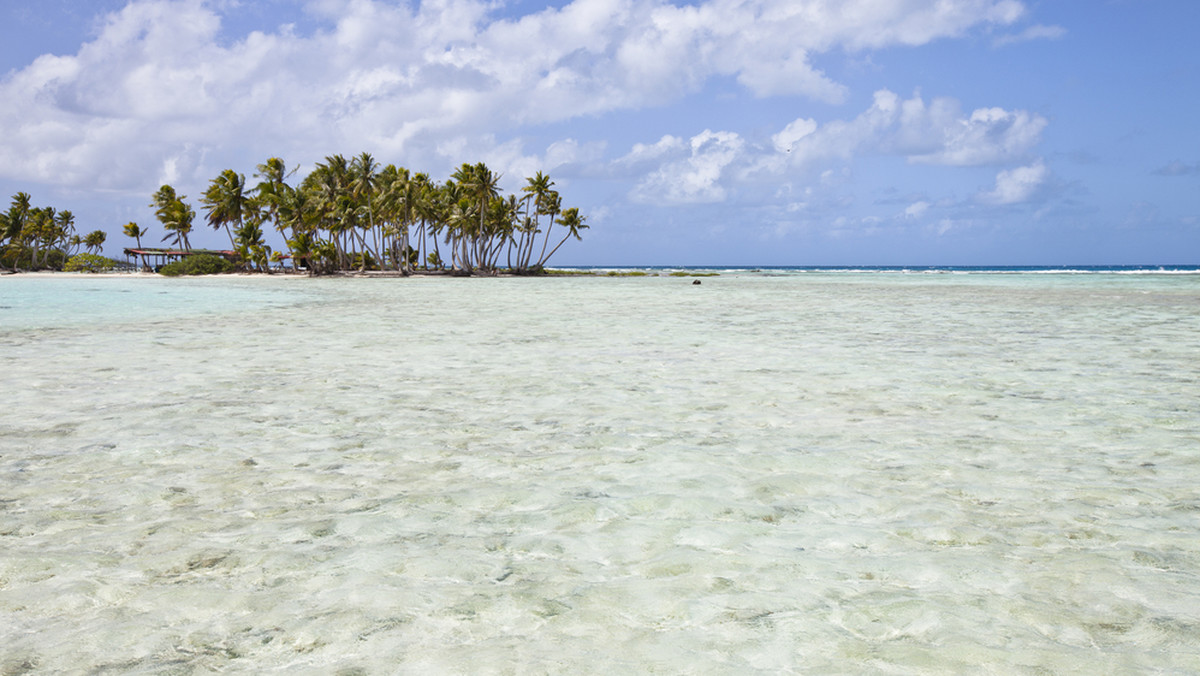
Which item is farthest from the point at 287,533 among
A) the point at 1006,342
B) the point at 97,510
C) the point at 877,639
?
the point at 1006,342

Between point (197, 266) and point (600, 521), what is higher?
point (197, 266)

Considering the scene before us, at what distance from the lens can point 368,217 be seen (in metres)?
78.0

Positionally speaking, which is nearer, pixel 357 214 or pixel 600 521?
pixel 600 521

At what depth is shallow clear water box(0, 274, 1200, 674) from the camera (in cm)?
296

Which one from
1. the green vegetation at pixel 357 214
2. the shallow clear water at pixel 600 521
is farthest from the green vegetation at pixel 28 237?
the shallow clear water at pixel 600 521

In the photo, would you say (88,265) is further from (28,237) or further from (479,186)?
(479,186)

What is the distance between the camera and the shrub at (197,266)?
75500 mm

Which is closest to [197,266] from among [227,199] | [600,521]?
[227,199]

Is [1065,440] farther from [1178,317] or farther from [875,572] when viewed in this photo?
[1178,317]

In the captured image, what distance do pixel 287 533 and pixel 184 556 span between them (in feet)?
1.60

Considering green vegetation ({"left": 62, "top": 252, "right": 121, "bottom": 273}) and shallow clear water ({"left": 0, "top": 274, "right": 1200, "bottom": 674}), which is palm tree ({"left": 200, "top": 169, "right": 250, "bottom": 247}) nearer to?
green vegetation ({"left": 62, "top": 252, "right": 121, "bottom": 273})

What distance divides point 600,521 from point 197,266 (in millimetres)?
81869

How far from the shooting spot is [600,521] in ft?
14.4

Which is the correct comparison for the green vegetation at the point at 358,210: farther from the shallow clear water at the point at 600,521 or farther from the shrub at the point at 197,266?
the shallow clear water at the point at 600,521
